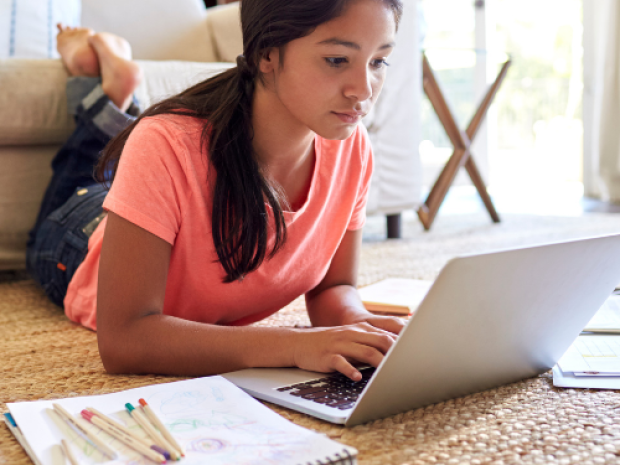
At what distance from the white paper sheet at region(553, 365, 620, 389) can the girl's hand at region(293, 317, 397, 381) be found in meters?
0.20

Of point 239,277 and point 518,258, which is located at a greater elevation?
point 518,258

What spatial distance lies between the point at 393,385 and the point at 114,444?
0.24 metres

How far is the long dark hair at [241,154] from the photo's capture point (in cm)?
76

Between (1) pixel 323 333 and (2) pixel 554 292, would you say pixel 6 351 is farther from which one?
(2) pixel 554 292

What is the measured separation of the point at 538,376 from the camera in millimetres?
740

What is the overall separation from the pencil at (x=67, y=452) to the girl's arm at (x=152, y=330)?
23cm

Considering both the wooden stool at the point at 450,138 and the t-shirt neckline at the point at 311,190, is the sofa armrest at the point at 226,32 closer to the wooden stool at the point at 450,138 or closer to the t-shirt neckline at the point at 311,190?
the wooden stool at the point at 450,138

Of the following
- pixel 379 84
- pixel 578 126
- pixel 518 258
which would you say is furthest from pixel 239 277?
pixel 578 126

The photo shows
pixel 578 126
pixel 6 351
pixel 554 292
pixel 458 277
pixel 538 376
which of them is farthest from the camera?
pixel 578 126

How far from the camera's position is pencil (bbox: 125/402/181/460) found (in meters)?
0.48

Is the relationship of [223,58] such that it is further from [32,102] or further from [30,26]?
[32,102]

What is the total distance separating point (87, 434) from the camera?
0.51 metres

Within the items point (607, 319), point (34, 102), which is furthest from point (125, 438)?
point (34, 102)

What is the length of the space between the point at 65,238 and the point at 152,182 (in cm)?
50
